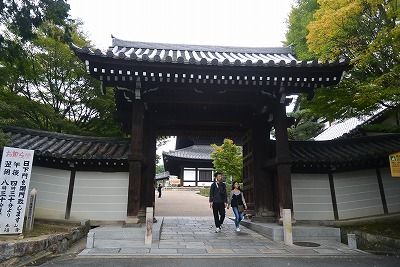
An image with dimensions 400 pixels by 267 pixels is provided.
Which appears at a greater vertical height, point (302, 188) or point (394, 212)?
point (302, 188)

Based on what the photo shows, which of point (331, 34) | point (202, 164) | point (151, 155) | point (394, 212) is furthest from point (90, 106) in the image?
point (202, 164)

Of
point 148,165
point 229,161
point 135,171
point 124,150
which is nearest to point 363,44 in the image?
point 135,171

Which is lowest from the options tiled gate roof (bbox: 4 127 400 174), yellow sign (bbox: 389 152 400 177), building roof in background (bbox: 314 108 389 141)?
yellow sign (bbox: 389 152 400 177)

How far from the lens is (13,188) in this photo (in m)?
6.67

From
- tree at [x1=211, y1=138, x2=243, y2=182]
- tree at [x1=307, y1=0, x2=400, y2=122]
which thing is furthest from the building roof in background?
tree at [x1=211, y1=138, x2=243, y2=182]

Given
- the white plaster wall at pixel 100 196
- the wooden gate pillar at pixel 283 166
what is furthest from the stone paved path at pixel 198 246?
the white plaster wall at pixel 100 196

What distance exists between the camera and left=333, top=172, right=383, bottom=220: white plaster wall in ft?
30.5

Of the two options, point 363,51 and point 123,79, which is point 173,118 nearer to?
point 123,79

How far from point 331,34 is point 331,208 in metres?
5.57

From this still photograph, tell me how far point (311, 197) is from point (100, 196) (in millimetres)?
7024

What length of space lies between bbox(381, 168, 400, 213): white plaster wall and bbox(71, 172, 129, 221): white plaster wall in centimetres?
889

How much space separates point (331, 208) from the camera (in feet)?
30.3

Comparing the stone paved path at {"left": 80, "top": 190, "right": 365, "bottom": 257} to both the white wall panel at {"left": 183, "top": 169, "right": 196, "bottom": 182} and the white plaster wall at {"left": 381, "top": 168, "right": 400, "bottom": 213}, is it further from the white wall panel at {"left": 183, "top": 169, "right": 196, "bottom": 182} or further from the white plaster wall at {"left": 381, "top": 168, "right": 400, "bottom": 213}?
the white wall panel at {"left": 183, "top": 169, "right": 196, "bottom": 182}

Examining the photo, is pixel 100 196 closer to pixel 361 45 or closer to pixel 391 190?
pixel 361 45
